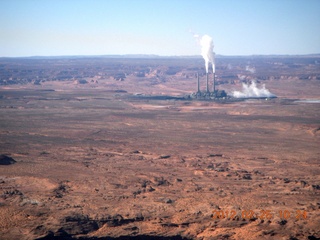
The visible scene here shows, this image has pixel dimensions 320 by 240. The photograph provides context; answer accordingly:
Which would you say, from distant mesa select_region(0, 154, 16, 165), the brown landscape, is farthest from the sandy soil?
distant mesa select_region(0, 154, 16, 165)

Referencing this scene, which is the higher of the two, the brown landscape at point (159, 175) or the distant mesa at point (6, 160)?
the distant mesa at point (6, 160)

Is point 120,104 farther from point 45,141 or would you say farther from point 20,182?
point 20,182

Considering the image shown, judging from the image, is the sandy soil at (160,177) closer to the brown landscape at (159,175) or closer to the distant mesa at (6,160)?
the brown landscape at (159,175)

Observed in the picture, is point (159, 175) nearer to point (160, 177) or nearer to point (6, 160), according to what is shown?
point (160, 177)

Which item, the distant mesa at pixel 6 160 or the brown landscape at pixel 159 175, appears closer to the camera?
the brown landscape at pixel 159 175

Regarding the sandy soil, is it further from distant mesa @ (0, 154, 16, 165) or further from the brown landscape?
distant mesa @ (0, 154, 16, 165)

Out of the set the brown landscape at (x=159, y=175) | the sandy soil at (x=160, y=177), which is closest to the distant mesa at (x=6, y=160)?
the brown landscape at (x=159, y=175)

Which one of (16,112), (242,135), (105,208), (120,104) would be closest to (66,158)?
(105,208)

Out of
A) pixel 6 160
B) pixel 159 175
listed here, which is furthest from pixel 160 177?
pixel 6 160
